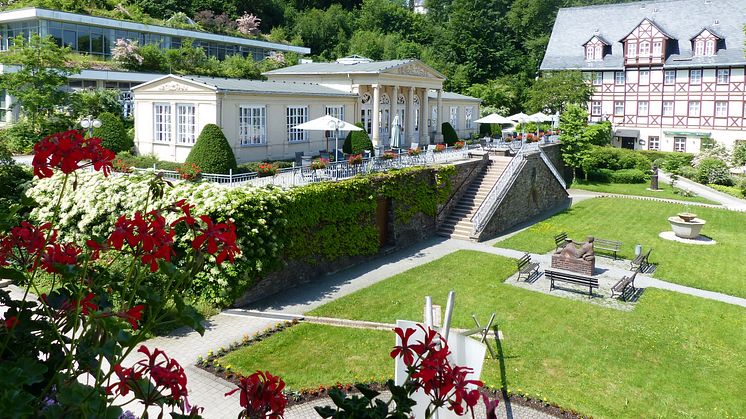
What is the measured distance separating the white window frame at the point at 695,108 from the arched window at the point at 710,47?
4054 mm

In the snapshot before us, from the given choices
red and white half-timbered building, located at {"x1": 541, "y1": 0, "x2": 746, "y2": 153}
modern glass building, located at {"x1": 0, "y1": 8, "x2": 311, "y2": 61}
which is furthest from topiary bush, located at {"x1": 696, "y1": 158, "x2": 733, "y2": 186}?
modern glass building, located at {"x1": 0, "y1": 8, "x2": 311, "y2": 61}

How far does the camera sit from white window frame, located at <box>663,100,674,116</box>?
53.0 meters

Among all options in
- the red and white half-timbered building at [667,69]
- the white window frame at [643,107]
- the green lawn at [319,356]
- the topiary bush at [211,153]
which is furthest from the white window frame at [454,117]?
the green lawn at [319,356]

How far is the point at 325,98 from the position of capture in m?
30.1

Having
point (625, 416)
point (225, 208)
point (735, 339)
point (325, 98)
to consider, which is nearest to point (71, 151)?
point (625, 416)

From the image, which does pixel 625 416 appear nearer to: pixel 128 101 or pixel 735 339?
pixel 735 339

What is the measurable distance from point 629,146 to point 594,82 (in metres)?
6.70

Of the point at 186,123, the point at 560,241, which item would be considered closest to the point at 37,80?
the point at 186,123

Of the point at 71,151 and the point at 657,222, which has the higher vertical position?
the point at 71,151

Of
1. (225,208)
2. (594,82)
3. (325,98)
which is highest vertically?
(594,82)

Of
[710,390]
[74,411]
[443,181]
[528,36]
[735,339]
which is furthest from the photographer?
[528,36]

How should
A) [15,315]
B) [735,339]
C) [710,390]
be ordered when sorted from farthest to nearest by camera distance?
[735,339] → [710,390] → [15,315]

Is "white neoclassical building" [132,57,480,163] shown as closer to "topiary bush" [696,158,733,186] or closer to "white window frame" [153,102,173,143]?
"white window frame" [153,102,173,143]

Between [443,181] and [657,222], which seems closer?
[443,181]
